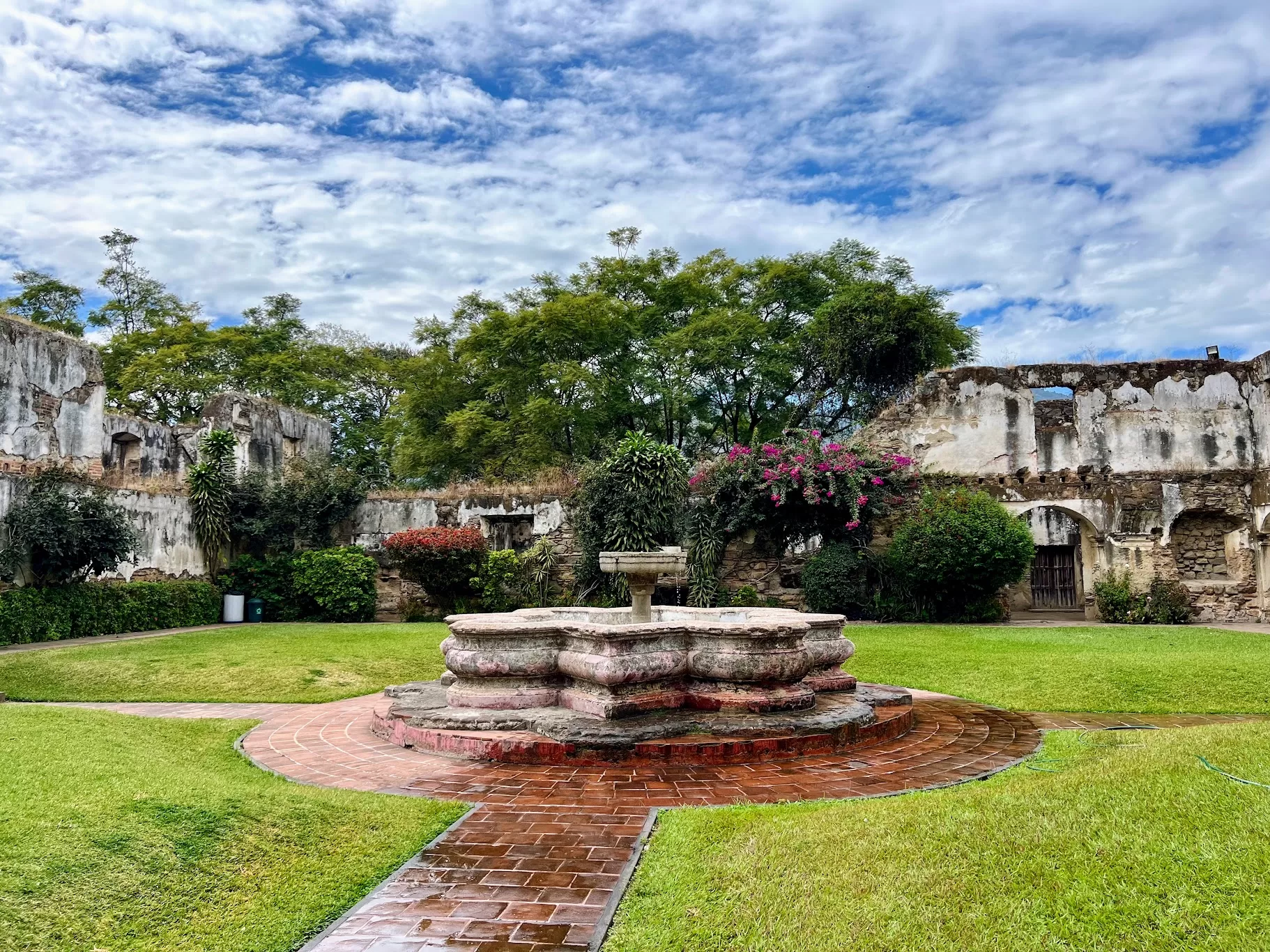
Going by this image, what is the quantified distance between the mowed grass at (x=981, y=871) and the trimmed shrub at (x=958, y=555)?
9639 millimetres

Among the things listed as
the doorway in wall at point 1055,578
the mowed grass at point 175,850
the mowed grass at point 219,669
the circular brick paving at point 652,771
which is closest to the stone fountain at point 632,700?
the circular brick paving at point 652,771

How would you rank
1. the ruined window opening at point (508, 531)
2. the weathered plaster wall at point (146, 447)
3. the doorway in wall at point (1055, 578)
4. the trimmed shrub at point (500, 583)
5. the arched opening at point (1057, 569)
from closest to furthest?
the trimmed shrub at point (500, 583) < the ruined window opening at point (508, 531) < the arched opening at point (1057, 569) < the doorway in wall at point (1055, 578) < the weathered plaster wall at point (146, 447)

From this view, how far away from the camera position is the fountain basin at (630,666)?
17.6ft

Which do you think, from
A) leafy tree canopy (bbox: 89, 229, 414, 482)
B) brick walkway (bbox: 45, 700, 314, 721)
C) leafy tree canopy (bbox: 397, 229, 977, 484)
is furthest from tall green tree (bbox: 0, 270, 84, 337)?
brick walkway (bbox: 45, 700, 314, 721)

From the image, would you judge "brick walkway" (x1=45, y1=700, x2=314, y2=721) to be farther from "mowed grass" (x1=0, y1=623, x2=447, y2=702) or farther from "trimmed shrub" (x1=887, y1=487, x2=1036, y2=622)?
"trimmed shrub" (x1=887, y1=487, x2=1036, y2=622)

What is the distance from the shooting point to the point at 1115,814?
3.16 meters

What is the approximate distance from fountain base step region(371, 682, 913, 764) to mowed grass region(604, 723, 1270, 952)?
1.06m

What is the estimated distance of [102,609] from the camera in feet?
40.6

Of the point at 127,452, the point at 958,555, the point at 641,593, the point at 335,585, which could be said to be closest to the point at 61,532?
the point at 335,585

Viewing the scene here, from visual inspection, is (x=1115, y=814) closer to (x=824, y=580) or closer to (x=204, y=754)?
(x=204, y=754)

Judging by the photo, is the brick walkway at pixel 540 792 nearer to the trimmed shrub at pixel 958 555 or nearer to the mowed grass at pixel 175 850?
the mowed grass at pixel 175 850

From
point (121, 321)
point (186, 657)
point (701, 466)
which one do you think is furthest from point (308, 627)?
point (121, 321)

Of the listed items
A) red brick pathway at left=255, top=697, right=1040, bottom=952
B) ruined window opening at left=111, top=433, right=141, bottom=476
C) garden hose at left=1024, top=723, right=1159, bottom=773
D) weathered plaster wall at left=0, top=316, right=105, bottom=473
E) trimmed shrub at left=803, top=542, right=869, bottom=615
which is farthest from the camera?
ruined window opening at left=111, top=433, right=141, bottom=476

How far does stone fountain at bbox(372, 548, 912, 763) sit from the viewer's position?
4910 mm
